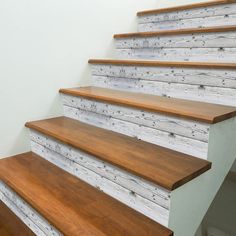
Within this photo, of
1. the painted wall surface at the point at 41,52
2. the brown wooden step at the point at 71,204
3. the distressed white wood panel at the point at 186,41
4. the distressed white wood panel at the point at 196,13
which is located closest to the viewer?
the brown wooden step at the point at 71,204

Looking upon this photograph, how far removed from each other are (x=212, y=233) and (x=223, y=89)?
1.64 m

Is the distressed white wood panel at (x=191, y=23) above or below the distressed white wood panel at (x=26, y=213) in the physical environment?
above

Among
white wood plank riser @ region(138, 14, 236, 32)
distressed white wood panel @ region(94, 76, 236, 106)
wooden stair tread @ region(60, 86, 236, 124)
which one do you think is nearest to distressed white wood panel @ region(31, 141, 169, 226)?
wooden stair tread @ region(60, 86, 236, 124)

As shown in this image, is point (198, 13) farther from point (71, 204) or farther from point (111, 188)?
point (71, 204)

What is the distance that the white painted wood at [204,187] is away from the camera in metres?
1.02

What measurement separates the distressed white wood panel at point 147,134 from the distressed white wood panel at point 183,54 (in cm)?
60

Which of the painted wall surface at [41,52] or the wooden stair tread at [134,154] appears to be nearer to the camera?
the wooden stair tread at [134,154]

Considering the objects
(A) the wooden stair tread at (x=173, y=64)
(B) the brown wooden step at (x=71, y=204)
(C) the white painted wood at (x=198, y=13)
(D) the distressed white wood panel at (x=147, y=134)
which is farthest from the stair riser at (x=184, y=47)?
(B) the brown wooden step at (x=71, y=204)

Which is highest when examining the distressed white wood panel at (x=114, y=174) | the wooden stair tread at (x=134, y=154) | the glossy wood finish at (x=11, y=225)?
the wooden stair tread at (x=134, y=154)

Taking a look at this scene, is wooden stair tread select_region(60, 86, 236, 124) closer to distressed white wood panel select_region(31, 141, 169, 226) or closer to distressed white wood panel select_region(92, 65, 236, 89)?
distressed white wood panel select_region(92, 65, 236, 89)

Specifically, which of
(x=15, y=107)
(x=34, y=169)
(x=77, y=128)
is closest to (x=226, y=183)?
(x=77, y=128)

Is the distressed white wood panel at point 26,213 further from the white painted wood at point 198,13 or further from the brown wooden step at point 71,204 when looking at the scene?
the white painted wood at point 198,13

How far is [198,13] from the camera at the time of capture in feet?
6.15

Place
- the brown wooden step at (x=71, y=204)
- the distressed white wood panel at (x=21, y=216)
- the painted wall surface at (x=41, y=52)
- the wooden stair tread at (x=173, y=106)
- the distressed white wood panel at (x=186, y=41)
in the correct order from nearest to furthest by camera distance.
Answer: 1. the brown wooden step at (x=71, y=204)
2. the wooden stair tread at (x=173, y=106)
3. the distressed white wood panel at (x=21, y=216)
4. the distressed white wood panel at (x=186, y=41)
5. the painted wall surface at (x=41, y=52)
